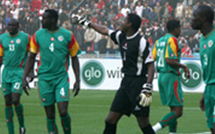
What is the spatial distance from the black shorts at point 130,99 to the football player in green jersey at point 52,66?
1.01m

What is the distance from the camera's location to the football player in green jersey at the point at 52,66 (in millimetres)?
9273

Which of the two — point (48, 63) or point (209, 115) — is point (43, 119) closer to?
point (48, 63)

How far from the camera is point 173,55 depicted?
35.2 feet

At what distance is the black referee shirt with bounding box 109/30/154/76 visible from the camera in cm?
852

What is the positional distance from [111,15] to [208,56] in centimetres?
2027

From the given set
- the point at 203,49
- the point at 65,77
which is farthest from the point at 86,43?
the point at 203,49

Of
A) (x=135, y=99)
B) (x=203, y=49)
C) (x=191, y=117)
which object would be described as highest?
(x=203, y=49)

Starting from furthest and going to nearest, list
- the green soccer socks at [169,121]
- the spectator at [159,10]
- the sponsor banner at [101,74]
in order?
1. the spectator at [159,10]
2. the sponsor banner at [101,74]
3. the green soccer socks at [169,121]

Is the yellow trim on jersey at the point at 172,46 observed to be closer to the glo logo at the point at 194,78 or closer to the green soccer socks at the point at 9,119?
the green soccer socks at the point at 9,119

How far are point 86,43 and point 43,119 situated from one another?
494 inches

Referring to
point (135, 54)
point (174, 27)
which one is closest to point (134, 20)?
point (135, 54)

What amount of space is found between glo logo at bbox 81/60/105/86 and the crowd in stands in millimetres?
1460

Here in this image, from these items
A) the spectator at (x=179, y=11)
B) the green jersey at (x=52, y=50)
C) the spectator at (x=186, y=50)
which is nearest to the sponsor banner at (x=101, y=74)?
the spectator at (x=186, y=50)

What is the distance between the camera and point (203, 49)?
733 cm
